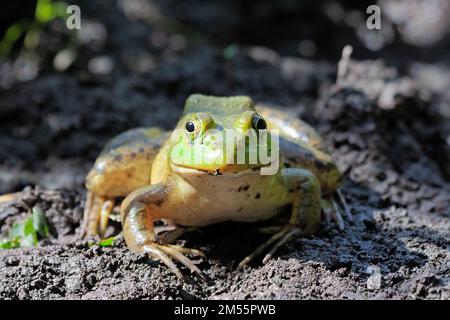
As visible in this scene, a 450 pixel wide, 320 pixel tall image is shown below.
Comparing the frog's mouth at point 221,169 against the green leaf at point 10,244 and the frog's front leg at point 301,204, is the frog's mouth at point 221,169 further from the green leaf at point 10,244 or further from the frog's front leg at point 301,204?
the green leaf at point 10,244

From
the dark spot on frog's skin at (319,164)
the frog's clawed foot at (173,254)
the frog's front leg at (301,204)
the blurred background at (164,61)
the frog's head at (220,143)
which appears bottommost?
the frog's clawed foot at (173,254)

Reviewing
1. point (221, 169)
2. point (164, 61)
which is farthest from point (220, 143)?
point (164, 61)

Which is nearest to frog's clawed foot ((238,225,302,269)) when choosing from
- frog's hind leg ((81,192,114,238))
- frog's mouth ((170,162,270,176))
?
frog's mouth ((170,162,270,176))

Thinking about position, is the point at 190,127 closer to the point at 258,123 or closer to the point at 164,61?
the point at 258,123

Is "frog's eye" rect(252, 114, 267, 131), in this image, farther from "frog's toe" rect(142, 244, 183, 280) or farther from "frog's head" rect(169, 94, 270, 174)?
"frog's toe" rect(142, 244, 183, 280)

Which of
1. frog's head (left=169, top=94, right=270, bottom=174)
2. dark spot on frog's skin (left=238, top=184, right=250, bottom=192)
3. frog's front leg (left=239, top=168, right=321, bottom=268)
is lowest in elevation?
frog's front leg (left=239, top=168, right=321, bottom=268)

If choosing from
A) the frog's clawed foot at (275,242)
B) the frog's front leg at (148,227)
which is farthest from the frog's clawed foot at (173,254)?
the frog's clawed foot at (275,242)
